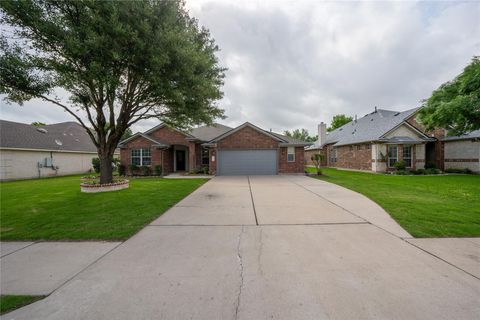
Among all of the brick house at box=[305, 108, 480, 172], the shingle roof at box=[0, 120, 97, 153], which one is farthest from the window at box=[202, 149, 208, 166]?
the brick house at box=[305, 108, 480, 172]

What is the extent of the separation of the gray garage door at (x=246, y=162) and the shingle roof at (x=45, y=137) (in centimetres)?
1682

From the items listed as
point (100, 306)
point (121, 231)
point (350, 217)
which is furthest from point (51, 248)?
point (350, 217)

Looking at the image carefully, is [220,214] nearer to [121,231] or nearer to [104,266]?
[121,231]

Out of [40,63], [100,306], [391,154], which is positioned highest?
[40,63]

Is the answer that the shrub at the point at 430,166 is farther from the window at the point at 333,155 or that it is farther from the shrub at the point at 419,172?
the window at the point at 333,155

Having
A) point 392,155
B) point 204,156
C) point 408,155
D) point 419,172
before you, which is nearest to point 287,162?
point 204,156

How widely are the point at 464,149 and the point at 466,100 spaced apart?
1125 centimetres

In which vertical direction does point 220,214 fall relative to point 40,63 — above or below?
below

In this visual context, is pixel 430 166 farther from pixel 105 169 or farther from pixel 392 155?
pixel 105 169

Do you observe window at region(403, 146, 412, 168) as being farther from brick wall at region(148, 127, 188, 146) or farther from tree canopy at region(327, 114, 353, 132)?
tree canopy at region(327, 114, 353, 132)

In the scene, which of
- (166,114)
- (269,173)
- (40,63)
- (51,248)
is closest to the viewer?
(51,248)

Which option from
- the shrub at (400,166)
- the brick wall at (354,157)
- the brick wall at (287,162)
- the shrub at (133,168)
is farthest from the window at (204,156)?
the shrub at (400,166)

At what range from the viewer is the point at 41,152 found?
58.7ft

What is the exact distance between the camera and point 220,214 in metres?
5.70
